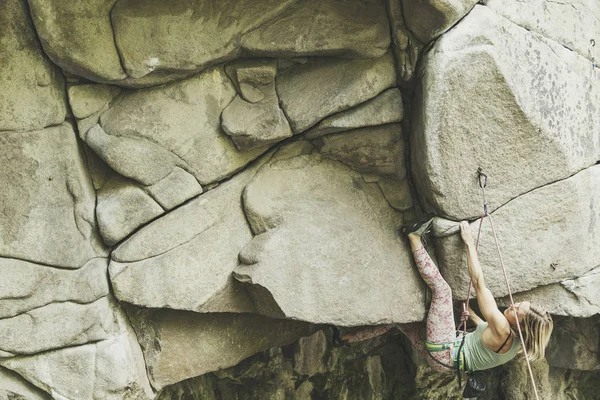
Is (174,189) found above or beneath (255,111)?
beneath

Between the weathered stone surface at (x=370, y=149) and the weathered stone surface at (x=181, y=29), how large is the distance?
25.6 inches

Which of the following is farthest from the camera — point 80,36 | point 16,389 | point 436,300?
point 436,300

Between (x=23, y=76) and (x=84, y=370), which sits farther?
(x=84, y=370)

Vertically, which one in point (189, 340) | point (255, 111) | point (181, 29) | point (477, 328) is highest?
point (181, 29)

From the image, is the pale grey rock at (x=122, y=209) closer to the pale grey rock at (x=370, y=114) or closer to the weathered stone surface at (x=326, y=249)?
the weathered stone surface at (x=326, y=249)

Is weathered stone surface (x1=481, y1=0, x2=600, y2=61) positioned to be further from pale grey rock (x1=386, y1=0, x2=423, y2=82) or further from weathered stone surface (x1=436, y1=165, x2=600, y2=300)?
weathered stone surface (x1=436, y1=165, x2=600, y2=300)

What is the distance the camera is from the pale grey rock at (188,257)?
2.90m

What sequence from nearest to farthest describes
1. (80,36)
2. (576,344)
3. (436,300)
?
(80,36) → (436,300) → (576,344)

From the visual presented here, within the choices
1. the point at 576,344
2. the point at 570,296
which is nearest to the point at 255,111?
the point at 570,296

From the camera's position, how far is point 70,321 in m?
2.83

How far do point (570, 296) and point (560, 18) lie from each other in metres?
1.35

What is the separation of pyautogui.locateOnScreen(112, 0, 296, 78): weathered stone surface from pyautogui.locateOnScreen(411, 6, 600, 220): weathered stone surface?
0.78m

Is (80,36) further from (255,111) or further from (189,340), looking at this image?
(189,340)

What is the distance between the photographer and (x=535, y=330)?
107 inches
